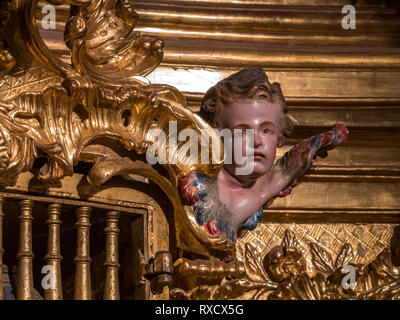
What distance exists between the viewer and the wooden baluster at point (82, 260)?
1.83 m

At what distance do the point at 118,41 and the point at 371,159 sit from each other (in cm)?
69

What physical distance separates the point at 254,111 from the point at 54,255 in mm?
510

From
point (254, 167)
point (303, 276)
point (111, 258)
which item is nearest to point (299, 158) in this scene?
point (254, 167)

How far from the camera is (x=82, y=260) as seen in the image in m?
1.85

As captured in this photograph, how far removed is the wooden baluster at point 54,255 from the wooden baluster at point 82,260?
0.13ft

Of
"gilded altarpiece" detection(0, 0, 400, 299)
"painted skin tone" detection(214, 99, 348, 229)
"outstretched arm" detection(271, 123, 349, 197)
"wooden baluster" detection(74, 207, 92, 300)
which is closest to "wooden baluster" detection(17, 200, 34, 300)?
"gilded altarpiece" detection(0, 0, 400, 299)

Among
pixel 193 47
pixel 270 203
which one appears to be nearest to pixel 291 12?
pixel 193 47

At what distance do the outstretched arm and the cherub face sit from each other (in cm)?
8

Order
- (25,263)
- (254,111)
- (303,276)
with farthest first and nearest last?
(303,276), (254,111), (25,263)

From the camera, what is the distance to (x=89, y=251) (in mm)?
1971

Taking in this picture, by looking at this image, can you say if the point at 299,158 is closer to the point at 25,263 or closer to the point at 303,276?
the point at 303,276

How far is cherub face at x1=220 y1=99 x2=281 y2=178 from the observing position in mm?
2041

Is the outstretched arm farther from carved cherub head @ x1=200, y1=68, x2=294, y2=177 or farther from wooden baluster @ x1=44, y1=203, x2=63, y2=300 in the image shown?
wooden baluster @ x1=44, y1=203, x2=63, y2=300
